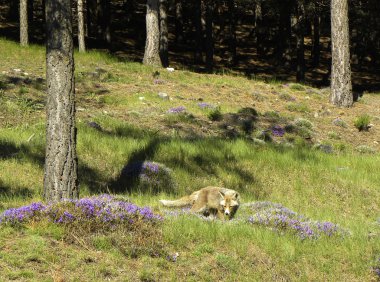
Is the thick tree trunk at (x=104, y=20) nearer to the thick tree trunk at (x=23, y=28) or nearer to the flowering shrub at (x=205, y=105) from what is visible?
the thick tree trunk at (x=23, y=28)

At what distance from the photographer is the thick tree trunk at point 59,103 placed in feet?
28.9

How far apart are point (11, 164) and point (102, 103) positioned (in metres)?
7.37

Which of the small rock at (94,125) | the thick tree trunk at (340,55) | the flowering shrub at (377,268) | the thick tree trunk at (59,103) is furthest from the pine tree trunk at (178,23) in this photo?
the flowering shrub at (377,268)

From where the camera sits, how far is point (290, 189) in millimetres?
12961

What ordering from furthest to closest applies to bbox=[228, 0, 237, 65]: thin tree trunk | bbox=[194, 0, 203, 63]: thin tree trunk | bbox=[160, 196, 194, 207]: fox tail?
bbox=[228, 0, 237, 65]: thin tree trunk → bbox=[194, 0, 203, 63]: thin tree trunk → bbox=[160, 196, 194, 207]: fox tail

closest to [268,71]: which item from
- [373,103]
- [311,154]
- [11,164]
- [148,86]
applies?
[373,103]

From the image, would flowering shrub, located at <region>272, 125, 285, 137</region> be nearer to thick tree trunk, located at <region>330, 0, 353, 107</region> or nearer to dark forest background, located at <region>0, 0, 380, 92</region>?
thick tree trunk, located at <region>330, 0, 353, 107</region>

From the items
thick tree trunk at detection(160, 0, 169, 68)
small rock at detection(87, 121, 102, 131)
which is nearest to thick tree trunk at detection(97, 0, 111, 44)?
thick tree trunk at detection(160, 0, 169, 68)

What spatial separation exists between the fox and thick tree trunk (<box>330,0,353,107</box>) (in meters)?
14.0

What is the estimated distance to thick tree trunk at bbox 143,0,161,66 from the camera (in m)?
24.5

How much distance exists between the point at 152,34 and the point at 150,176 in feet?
44.5

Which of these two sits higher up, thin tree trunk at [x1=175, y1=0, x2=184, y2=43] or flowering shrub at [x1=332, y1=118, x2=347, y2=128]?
thin tree trunk at [x1=175, y1=0, x2=184, y2=43]

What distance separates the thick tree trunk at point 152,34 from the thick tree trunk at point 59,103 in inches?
621

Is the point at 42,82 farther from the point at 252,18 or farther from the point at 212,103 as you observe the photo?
the point at 252,18
